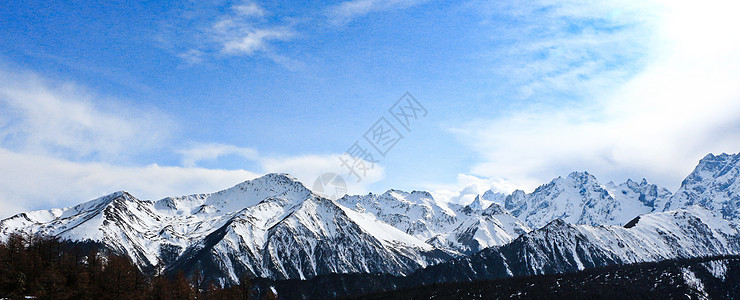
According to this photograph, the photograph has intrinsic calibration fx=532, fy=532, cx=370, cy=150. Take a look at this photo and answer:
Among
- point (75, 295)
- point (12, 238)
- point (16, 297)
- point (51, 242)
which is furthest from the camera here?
point (51, 242)

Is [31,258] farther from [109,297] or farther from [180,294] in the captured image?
[180,294]

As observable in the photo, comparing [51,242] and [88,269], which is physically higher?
[51,242]

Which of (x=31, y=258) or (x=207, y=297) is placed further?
(x=207, y=297)

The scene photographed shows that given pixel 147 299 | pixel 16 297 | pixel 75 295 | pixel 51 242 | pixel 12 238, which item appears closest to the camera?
pixel 16 297

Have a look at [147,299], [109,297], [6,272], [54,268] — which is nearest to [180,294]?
[147,299]

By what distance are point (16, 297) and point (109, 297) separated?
2317 cm

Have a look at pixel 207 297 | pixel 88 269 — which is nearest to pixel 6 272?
pixel 88 269

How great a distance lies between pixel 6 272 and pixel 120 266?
30355 millimetres

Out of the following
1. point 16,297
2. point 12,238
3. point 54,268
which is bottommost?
point 16,297

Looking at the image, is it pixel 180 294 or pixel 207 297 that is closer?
pixel 180 294

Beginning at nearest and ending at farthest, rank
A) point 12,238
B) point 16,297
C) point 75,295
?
point 16,297, point 75,295, point 12,238

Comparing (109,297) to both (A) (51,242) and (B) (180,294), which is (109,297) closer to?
(B) (180,294)

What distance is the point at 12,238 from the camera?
567 feet

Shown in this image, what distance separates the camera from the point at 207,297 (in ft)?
655
